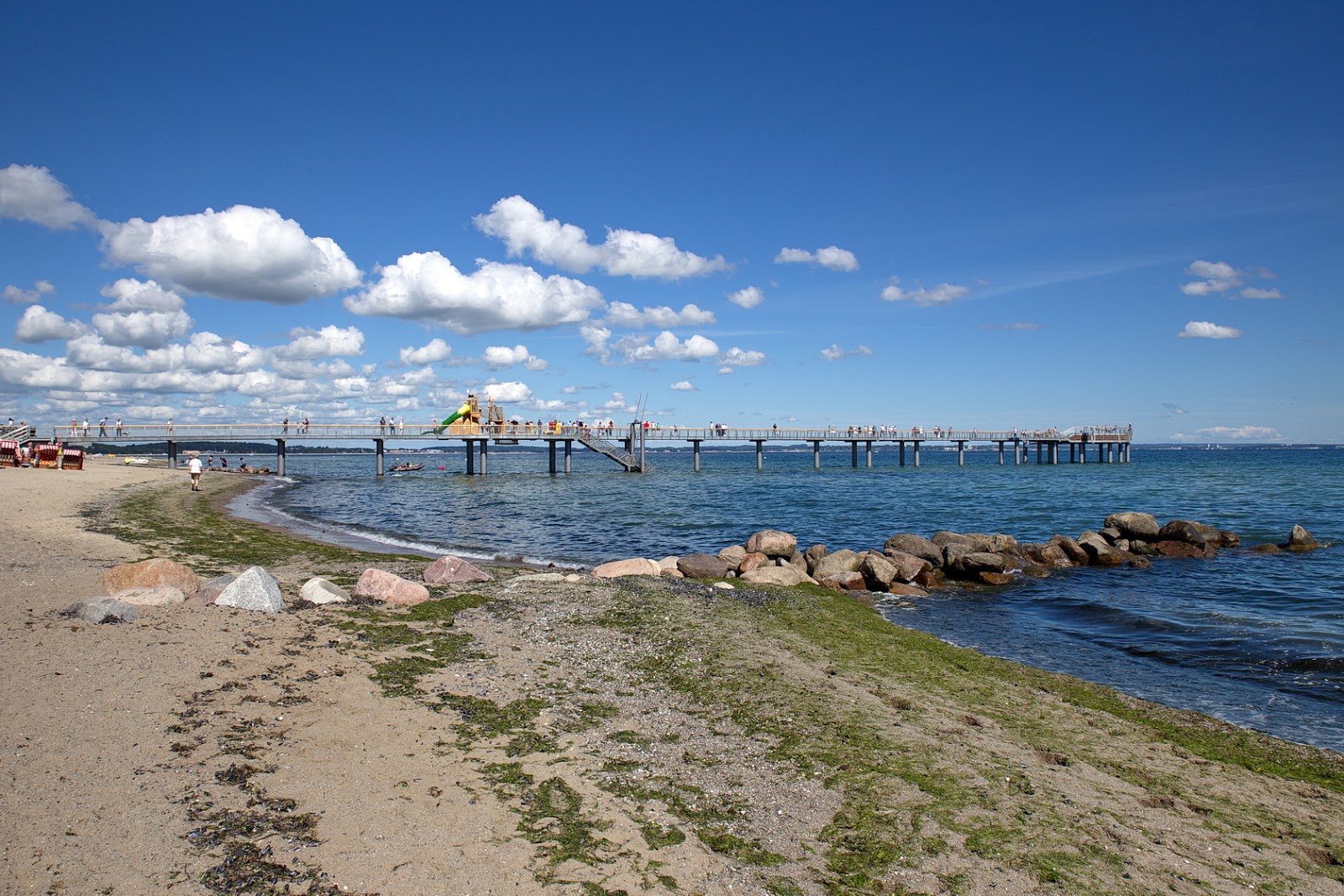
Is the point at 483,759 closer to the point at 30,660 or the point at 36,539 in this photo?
the point at 30,660

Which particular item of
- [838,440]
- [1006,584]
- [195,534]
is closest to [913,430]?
[838,440]

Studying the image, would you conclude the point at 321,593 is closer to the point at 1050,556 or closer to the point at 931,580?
the point at 931,580

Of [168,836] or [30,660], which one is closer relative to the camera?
[168,836]

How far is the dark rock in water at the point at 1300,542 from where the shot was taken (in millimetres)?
22031

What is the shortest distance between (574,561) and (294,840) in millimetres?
15194

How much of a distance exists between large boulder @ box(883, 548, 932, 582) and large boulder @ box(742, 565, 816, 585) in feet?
8.15

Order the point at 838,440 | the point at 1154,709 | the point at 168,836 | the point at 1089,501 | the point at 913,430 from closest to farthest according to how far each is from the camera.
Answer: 1. the point at 168,836
2. the point at 1154,709
3. the point at 1089,501
4. the point at 838,440
5. the point at 913,430

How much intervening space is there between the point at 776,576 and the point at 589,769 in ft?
33.4

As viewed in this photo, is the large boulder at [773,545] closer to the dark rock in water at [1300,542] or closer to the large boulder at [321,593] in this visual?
the large boulder at [321,593]

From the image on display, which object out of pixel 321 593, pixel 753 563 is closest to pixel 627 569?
pixel 753 563

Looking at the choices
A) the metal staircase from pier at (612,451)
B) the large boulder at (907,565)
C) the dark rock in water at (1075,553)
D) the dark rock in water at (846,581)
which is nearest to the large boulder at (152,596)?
the dark rock in water at (846,581)

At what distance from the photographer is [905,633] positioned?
12.3 m

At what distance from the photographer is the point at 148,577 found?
32.9 feet

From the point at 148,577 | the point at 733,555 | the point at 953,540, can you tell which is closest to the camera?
the point at 148,577
